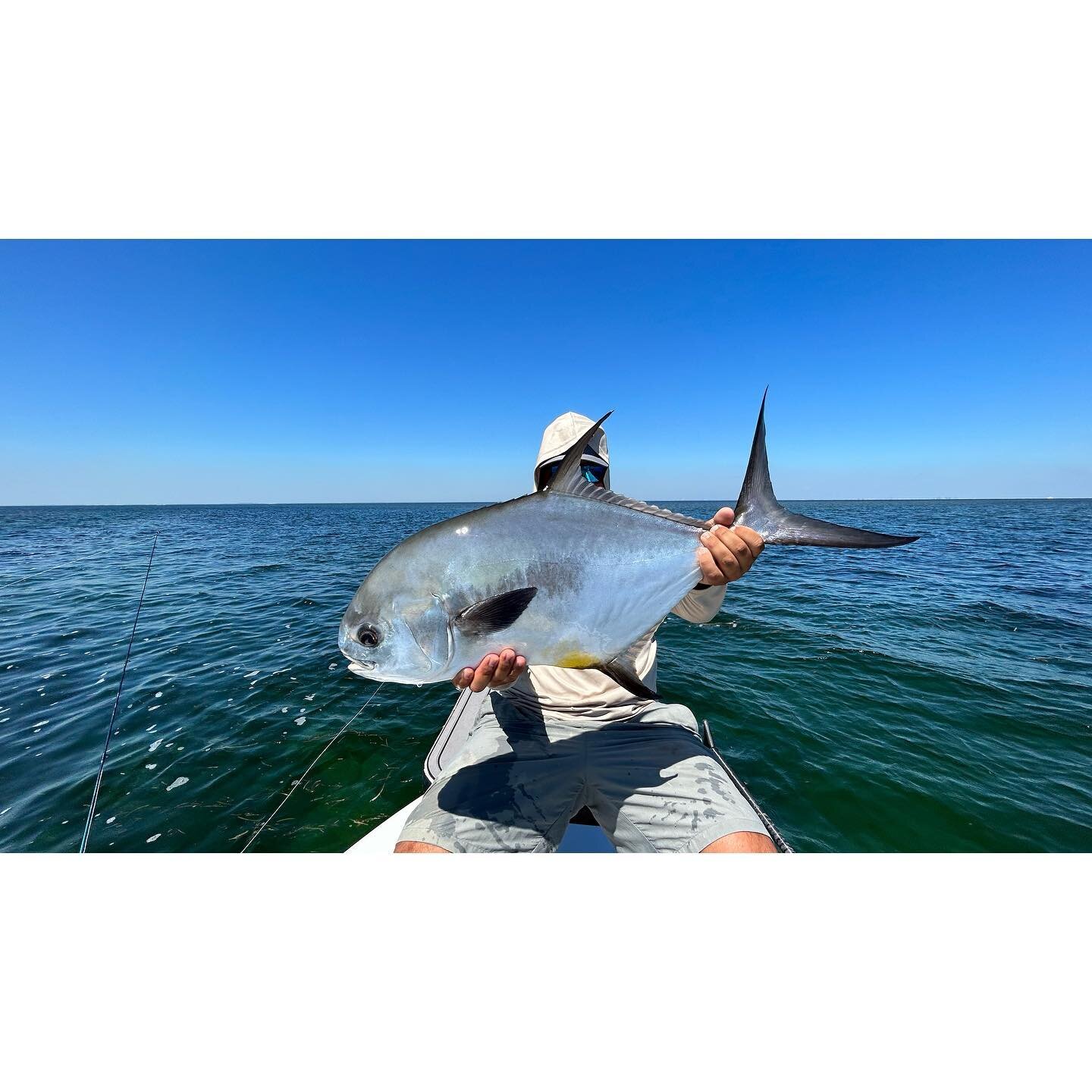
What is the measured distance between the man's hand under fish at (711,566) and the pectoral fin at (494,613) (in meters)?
0.13

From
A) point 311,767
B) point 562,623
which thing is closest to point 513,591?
point 562,623

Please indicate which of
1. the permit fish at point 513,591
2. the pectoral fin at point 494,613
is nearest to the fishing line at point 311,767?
the permit fish at point 513,591

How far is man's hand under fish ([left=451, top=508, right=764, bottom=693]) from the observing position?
7.36ft

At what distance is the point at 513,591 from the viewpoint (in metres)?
2.22

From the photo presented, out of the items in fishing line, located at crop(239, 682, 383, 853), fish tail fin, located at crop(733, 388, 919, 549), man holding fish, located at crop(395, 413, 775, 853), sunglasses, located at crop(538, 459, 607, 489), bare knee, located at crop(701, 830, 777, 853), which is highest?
sunglasses, located at crop(538, 459, 607, 489)

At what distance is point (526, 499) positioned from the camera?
2238mm

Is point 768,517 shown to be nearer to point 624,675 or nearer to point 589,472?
point 624,675

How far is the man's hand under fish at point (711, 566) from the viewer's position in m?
2.24

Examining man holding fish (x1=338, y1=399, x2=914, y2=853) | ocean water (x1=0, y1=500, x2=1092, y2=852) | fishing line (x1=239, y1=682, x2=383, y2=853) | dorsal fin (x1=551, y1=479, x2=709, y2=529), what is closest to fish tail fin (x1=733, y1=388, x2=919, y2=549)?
man holding fish (x1=338, y1=399, x2=914, y2=853)

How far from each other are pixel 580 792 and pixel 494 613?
1111 millimetres

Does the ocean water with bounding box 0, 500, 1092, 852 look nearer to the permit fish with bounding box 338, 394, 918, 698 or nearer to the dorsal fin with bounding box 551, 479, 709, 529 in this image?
the permit fish with bounding box 338, 394, 918, 698

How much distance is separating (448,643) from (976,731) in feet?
22.4

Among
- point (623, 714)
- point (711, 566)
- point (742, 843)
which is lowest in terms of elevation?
point (742, 843)

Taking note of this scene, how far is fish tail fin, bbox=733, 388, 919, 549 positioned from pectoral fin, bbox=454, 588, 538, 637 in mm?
1176
